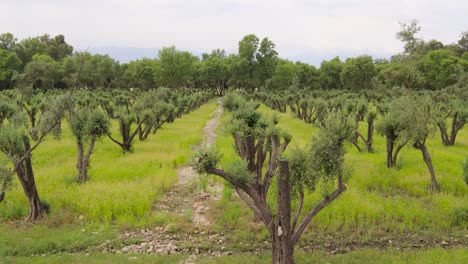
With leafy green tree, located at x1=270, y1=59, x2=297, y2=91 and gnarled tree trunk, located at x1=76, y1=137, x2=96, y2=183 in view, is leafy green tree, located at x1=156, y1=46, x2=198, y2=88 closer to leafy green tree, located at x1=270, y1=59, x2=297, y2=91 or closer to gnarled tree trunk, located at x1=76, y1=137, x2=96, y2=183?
Answer: leafy green tree, located at x1=270, y1=59, x2=297, y2=91

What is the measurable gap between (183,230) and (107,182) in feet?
22.4

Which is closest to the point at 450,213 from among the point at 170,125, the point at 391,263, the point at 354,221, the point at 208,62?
the point at 354,221

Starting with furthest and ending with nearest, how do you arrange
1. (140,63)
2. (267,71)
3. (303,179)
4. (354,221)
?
(140,63)
(267,71)
(354,221)
(303,179)

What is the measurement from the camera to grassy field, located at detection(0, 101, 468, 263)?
41.2 ft

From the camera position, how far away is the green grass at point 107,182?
1600cm

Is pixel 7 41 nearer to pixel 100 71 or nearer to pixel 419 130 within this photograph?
pixel 100 71

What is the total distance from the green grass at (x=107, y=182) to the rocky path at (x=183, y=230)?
75 cm

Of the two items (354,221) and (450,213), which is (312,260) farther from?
(450,213)

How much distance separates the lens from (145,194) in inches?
687

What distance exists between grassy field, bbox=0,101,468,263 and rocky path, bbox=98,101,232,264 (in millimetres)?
524

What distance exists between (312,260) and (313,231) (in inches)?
96.4

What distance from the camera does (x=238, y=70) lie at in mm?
96625

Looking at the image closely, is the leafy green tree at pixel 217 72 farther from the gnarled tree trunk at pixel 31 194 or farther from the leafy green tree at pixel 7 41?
the gnarled tree trunk at pixel 31 194

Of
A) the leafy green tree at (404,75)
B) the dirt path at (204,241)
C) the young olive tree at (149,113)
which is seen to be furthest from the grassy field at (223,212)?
the leafy green tree at (404,75)
